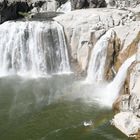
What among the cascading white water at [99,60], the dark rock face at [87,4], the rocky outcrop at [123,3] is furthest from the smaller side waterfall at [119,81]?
the dark rock face at [87,4]

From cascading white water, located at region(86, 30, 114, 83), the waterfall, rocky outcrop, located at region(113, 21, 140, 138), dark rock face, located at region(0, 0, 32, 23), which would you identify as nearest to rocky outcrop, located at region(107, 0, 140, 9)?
the waterfall

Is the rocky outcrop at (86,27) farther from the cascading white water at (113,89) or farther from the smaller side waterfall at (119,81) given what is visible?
the smaller side waterfall at (119,81)

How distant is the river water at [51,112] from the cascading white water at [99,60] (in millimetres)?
1599

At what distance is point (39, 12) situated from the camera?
51.7 meters

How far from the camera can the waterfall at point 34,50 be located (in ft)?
126

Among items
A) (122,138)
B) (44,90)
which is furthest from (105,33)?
(122,138)

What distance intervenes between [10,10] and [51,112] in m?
22.8

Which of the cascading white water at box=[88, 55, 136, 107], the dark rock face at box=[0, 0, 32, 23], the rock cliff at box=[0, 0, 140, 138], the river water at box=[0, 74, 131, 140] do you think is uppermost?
the dark rock face at box=[0, 0, 32, 23]

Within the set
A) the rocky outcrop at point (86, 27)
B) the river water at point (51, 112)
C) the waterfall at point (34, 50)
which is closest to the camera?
the river water at point (51, 112)

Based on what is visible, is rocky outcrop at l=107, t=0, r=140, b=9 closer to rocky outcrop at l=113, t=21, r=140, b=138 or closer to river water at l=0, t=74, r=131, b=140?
river water at l=0, t=74, r=131, b=140

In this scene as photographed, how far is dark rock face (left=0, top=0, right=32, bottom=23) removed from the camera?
47041mm

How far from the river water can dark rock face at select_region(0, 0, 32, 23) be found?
12525mm

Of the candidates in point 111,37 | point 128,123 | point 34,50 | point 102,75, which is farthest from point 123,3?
point 128,123

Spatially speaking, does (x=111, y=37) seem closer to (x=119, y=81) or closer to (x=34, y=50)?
(x=119, y=81)
